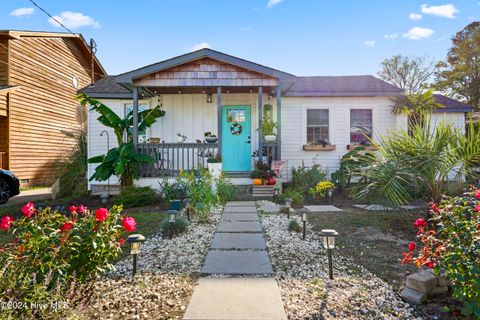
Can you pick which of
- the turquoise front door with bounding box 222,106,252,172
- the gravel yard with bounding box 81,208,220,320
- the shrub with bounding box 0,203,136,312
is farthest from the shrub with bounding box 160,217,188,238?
the turquoise front door with bounding box 222,106,252,172

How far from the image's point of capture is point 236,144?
977 cm

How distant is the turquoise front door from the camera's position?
9.76 m

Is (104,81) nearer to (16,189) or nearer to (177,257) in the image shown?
(16,189)

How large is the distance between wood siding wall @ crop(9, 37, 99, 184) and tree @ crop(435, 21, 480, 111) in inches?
1048

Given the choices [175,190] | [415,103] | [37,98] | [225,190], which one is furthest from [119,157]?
[415,103]

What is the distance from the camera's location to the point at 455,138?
13.3ft

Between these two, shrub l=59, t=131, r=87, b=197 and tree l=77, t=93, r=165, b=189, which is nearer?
tree l=77, t=93, r=165, b=189

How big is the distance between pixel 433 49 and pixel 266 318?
28.4m

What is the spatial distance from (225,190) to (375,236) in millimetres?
3829

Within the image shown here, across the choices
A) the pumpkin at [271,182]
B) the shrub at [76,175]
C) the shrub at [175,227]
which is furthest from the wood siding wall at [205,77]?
the shrub at [175,227]

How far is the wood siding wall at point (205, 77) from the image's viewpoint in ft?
26.8

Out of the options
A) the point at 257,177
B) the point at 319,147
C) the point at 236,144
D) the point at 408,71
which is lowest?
the point at 257,177

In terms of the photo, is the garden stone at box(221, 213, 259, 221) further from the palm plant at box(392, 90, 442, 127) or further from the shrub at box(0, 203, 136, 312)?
the palm plant at box(392, 90, 442, 127)

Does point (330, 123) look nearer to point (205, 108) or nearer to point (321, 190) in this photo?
point (321, 190)
